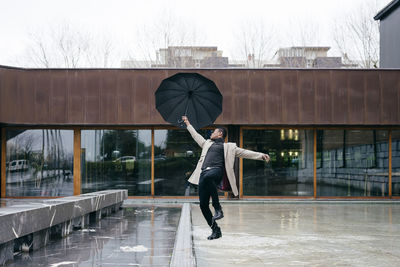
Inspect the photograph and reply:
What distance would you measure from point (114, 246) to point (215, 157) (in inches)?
105

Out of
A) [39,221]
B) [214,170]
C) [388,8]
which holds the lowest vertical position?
[39,221]

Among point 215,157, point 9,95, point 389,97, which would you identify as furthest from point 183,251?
point 389,97

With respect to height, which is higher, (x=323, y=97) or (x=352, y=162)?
(x=323, y=97)

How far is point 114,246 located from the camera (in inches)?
321

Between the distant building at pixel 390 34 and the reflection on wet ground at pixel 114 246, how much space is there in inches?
583

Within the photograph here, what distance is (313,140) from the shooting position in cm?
1794

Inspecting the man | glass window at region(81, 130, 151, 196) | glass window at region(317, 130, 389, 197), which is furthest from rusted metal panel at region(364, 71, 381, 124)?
the man

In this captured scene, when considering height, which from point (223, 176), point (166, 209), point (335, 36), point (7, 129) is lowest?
point (166, 209)

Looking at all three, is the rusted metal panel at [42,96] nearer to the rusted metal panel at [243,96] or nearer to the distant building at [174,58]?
the rusted metal panel at [243,96]

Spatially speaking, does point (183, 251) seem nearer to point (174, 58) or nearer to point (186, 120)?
→ point (186, 120)

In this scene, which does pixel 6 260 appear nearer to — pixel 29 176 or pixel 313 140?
pixel 29 176

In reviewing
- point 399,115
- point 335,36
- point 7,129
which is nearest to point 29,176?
point 7,129

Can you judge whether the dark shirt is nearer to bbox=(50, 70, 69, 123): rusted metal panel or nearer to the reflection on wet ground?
the reflection on wet ground

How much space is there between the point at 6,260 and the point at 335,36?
109 ft
